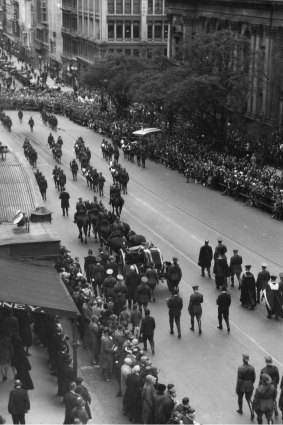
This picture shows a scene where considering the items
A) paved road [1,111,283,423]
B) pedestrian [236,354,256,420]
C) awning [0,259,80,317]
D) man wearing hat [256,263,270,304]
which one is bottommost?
paved road [1,111,283,423]

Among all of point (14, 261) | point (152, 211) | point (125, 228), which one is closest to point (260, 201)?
point (152, 211)

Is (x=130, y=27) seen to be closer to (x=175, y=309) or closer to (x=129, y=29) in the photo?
(x=129, y=29)

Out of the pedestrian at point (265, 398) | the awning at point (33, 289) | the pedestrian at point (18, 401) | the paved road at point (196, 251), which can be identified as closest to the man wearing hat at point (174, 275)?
the paved road at point (196, 251)

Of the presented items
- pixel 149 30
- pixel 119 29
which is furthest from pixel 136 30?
pixel 119 29

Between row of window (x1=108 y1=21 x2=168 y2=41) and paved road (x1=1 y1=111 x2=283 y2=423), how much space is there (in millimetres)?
43743

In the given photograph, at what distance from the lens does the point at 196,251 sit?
3334 centimetres

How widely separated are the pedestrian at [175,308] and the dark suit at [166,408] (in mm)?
6108

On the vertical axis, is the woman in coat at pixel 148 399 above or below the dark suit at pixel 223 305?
above

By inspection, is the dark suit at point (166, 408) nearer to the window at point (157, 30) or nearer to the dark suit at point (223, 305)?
the dark suit at point (223, 305)

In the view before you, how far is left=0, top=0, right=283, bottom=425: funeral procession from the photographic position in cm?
1936

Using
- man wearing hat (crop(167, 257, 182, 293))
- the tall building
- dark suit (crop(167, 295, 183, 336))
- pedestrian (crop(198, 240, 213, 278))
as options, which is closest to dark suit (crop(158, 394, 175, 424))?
dark suit (crop(167, 295, 183, 336))

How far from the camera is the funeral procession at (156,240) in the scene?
19359mm

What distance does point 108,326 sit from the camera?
21.4 meters

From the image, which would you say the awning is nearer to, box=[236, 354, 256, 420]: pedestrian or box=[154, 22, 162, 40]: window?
box=[236, 354, 256, 420]: pedestrian
